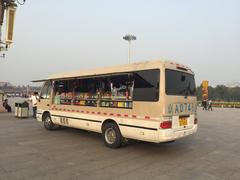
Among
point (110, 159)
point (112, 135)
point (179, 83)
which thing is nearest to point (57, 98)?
point (112, 135)

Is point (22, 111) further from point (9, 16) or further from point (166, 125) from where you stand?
point (166, 125)

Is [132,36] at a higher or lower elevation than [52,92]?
higher

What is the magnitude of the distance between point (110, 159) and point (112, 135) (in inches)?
54.7

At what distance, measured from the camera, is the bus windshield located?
6551mm

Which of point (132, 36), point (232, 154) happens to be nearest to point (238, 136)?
point (232, 154)

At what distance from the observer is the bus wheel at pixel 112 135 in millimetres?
7336

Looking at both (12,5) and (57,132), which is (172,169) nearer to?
(57,132)

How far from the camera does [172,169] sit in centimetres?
554

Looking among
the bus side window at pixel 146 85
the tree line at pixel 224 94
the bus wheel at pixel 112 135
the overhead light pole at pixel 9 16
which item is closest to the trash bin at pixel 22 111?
the overhead light pole at pixel 9 16

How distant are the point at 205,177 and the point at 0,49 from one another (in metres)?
17.1

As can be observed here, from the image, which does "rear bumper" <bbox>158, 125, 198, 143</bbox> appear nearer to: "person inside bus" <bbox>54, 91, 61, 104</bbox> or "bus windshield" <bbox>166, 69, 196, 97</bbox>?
"bus windshield" <bbox>166, 69, 196, 97</bbox>

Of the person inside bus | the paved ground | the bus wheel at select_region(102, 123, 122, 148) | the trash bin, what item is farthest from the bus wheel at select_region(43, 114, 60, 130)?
the trash bin

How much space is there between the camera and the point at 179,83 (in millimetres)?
6980

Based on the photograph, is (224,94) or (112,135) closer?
(112,135)
